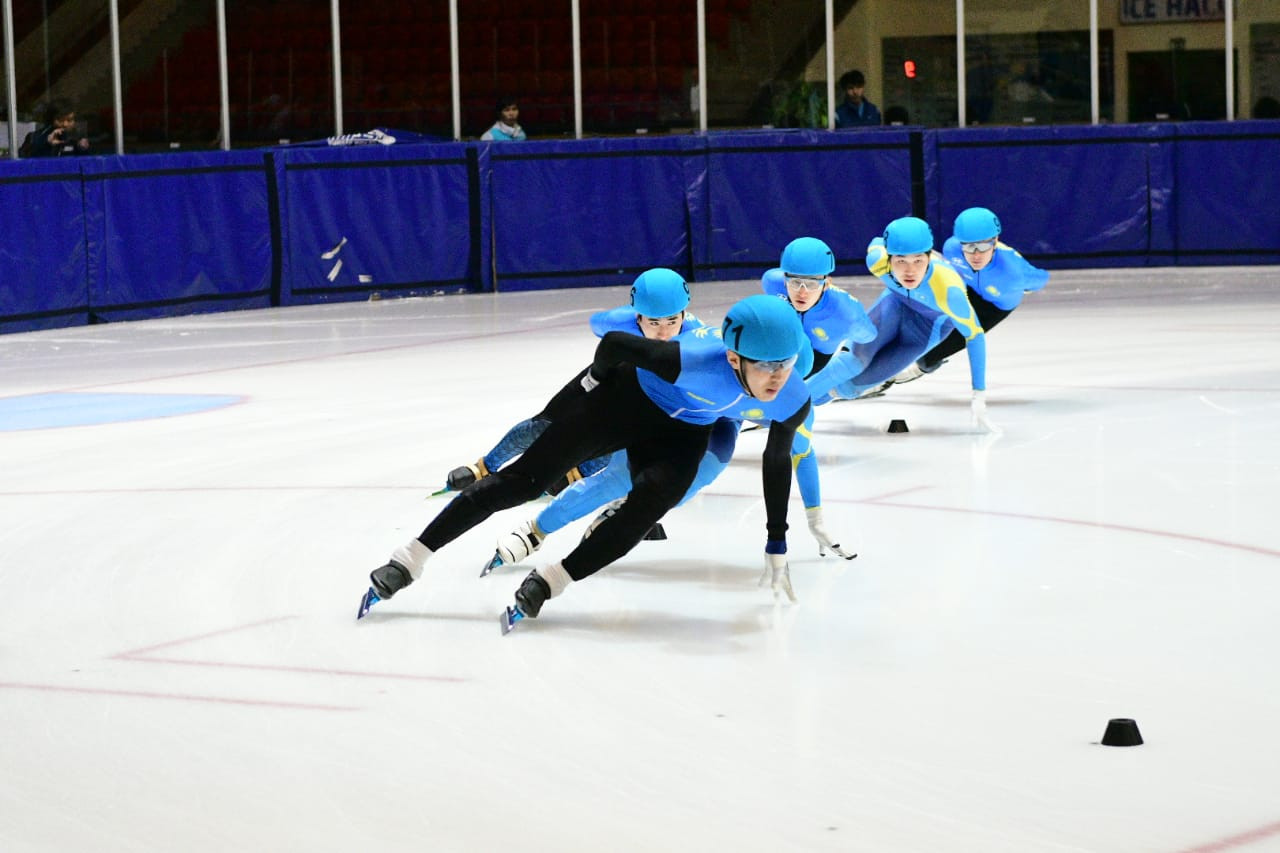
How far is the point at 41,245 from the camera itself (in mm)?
14680

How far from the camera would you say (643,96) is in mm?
19688

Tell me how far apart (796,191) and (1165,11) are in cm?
438

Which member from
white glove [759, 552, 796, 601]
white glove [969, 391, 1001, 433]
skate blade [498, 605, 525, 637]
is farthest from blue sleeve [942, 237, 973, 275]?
skate blade [498, 605, 525, 637]

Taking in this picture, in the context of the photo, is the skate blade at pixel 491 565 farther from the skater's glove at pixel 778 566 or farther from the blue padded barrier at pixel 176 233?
the blue padded barrier at pixel 176 233

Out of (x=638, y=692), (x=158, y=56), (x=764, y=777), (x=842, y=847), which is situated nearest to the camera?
(x=842, y=847)

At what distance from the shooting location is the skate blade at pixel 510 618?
575cm

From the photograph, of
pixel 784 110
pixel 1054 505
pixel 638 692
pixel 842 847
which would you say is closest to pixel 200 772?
pixel 638 692

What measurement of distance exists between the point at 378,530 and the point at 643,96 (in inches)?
508

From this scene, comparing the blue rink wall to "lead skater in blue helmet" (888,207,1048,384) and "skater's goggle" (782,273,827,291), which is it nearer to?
"lead skater in blue helmet" (888,207,1048,384)

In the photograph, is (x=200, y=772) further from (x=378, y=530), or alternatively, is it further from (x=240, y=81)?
(x=240, y=81)

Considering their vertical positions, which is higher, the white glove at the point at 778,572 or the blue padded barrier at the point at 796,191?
the blue padded barrier at the point at 796,191

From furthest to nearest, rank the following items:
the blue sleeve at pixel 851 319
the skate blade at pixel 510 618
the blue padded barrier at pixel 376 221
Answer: the blue padded barrier at pixel 376 221
the blue sleeve at pixel 851 319
the skate blade at pixel 510 618

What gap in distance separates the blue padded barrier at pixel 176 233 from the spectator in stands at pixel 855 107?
5774 mm

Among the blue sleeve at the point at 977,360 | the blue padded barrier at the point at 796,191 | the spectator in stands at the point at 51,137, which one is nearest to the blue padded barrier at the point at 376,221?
the spectator in stands at the point at 51,137
